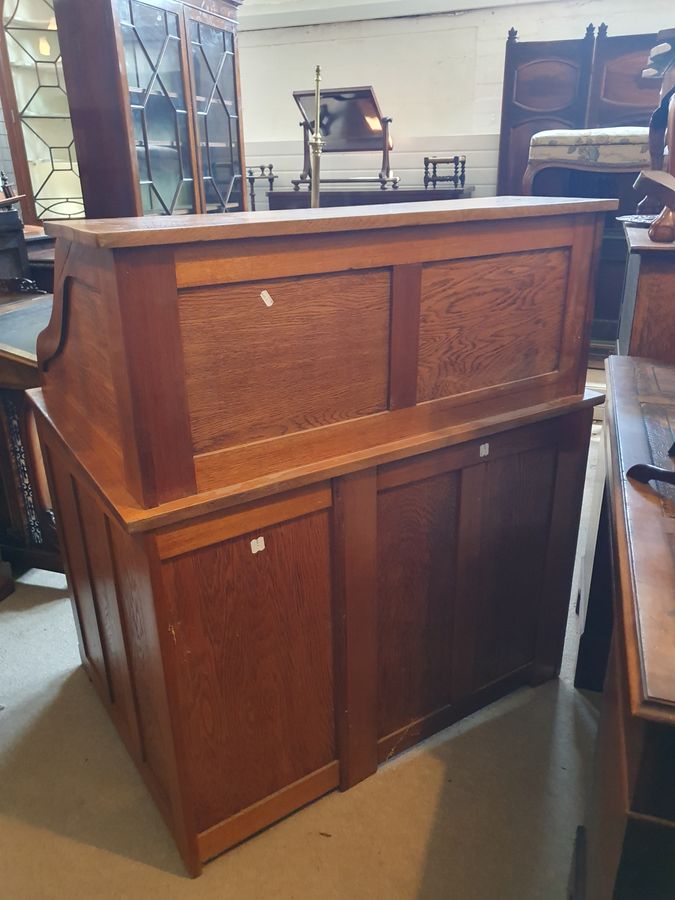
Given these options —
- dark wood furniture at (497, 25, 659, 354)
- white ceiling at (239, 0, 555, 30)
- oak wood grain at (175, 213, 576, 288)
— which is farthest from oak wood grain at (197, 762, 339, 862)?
white ceiling at (239, 0, 555, 30)

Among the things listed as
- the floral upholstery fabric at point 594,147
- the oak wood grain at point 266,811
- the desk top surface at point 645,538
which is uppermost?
the floral upholstery fabric at point 594,147

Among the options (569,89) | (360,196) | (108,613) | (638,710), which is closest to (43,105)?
(360,196)

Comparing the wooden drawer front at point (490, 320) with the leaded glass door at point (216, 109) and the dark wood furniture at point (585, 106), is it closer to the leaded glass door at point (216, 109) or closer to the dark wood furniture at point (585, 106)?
the leaded glass door at point (216, 109)

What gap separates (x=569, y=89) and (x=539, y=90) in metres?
0.19

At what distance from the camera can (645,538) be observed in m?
0.94

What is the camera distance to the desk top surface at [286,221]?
986 millimetres

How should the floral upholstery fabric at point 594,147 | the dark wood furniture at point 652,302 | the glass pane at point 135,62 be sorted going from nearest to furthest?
the dark wood furniture at point 652,302 → the glass pane at point 135,62 → the floral upholstery fabric at point 594,147

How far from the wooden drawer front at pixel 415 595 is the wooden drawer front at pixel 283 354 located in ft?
0.84

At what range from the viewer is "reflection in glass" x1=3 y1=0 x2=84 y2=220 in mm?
4238

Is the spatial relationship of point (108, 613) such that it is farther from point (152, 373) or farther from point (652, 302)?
point (652, 302)

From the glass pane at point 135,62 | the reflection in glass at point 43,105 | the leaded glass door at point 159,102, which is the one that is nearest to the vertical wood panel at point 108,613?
the leaded glass door at point 159,102

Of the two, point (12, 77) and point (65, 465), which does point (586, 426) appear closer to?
point (65, 465)

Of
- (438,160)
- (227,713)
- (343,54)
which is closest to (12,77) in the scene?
(343,54)

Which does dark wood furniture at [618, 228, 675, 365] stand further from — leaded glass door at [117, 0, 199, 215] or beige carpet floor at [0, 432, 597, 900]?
leaded glass door at [117, 0, 199, 215]
